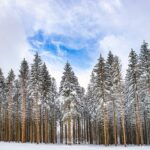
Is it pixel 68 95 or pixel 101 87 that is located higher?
pixel 101 87

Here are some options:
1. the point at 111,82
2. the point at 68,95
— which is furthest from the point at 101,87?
the point at 68,95

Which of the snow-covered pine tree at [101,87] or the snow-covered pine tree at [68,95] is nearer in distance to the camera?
the snow-covered pine tree at [101,87]

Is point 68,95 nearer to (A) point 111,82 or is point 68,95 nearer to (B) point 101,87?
(B) point 101,87

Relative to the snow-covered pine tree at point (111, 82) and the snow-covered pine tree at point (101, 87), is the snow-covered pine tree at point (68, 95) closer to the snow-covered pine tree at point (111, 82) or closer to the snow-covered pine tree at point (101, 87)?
the snow-covered pine tree at point (101, 87)

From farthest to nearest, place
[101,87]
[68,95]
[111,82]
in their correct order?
[68,95], [111,82], [101,87]

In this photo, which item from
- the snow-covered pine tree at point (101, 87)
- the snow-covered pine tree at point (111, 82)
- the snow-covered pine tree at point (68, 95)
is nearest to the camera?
the snow-covered pine tree at point (101, 87)

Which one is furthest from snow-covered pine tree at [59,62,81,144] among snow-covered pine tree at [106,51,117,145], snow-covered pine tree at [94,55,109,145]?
snow-covered pine tree at [106,51,117,145]

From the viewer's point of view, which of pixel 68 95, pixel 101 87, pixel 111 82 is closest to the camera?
pixel 101 87

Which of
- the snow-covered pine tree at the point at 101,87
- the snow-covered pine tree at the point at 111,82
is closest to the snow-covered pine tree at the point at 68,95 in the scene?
the snow-covered pine tree at the point at 101,87

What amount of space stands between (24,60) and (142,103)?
25.5 metres

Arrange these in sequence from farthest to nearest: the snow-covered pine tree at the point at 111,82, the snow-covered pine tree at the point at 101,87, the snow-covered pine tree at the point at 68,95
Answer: the snow-covered pine tree at the point at 68,95, the snow-covered pine tree at the point at 111,82, the snow-covered pine tree at the point at 101,87

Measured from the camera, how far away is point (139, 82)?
1720 inches

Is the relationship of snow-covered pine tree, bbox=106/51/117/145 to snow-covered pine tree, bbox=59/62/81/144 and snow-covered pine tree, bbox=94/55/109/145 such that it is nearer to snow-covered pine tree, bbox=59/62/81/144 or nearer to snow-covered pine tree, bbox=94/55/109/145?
snow-covered pine tree, bbox=94/55/109/145

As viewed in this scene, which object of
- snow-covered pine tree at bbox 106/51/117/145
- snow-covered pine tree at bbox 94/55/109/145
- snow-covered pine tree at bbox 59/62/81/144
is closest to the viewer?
snow-covered pine tree at bbox 94/55/109/145
